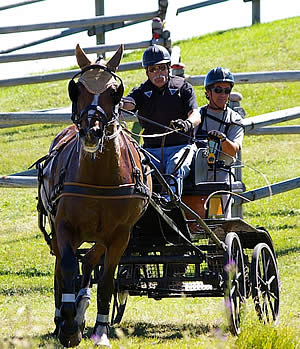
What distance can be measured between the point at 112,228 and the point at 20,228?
20.3ft

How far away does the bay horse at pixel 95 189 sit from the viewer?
5.71 meters

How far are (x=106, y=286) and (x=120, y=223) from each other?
55 centimetres

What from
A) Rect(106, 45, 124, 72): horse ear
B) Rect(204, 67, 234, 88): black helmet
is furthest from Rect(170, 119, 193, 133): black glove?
Rect(204, 67, 234, 88): black helmet

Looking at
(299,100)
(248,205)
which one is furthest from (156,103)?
(299,100)

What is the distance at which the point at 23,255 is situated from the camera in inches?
422

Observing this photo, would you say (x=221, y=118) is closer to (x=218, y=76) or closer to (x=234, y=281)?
(x=218, y=76)

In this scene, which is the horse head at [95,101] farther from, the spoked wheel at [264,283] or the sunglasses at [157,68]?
the spoked wheel at [264,283]

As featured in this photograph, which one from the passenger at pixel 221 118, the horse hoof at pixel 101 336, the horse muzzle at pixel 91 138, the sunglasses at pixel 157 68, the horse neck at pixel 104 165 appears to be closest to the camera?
the horse muzzle at pixel 91 138

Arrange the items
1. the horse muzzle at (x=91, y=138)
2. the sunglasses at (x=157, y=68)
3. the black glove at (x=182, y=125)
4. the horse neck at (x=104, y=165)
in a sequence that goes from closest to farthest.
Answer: the horse muzzle at (x=91, y=138), the horse neck at (x=104, y=165), the black glove at (x=182, y=125), the sunglasses at (x=157, y=68)

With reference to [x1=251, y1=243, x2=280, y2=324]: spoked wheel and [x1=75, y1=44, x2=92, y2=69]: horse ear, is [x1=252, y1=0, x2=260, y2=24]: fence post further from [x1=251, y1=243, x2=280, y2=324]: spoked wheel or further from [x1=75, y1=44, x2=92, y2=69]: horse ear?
[x1=75, y1=44, x2=92, y2=69]: horse ear

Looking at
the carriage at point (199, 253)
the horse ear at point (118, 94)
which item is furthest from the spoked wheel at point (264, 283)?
the horse ear at point (118, 94)

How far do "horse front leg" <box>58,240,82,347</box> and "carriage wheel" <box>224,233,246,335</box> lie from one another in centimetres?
106

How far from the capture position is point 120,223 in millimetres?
6090

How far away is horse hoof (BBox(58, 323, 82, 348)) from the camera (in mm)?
5855
